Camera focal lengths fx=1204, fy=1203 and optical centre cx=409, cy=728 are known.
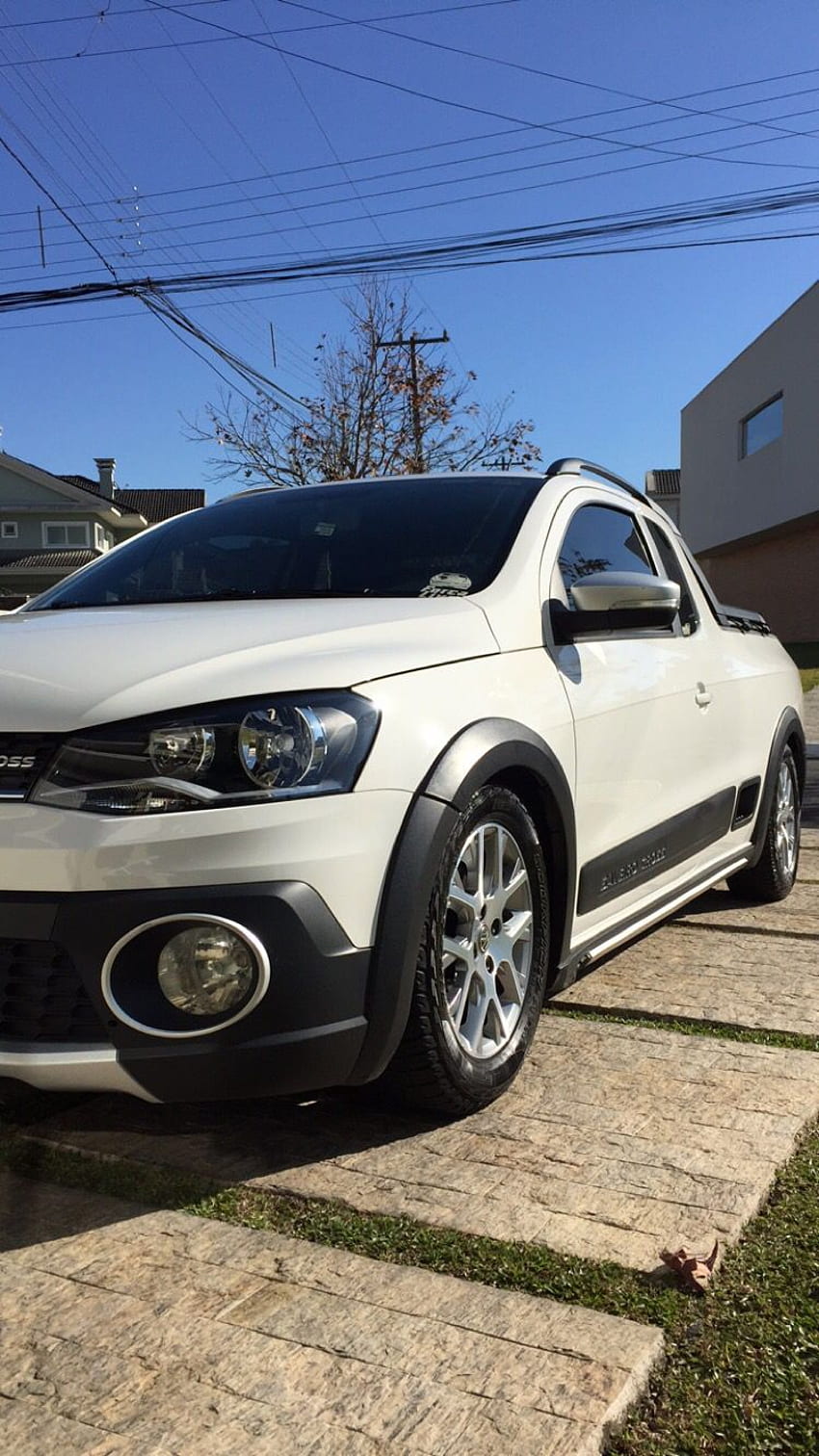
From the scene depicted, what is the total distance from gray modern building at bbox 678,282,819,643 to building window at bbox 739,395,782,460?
0.09 feet

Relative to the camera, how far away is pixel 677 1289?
79.5 inches

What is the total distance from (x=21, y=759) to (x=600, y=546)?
212 centimetres

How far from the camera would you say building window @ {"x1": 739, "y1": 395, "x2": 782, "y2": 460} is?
30656mm

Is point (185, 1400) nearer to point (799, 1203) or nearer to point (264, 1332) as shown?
point (264, 1332)

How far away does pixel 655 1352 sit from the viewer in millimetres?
1833

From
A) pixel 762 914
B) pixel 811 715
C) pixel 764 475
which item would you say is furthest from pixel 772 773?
pixel 764 475

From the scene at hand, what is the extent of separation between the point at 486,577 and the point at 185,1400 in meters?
1.98

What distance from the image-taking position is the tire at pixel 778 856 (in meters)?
4.93

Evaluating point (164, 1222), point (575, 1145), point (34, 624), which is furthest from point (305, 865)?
point (34, 624)

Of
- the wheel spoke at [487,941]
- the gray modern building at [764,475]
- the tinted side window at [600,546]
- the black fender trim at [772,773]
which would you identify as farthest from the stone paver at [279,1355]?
the gray modern building at [764,475]

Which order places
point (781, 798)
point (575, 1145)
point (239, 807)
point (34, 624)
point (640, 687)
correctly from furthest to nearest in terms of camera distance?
1. point (781, 798)
2. point (640, 687)
3. point (34, 624)
4. point (575, 1145)
5. point (239, 807)

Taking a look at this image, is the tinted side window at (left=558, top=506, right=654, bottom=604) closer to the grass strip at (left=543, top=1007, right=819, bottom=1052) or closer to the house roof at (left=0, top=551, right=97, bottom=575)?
the grass strip at (left=543, top=1007, right=819, bottom=1052)

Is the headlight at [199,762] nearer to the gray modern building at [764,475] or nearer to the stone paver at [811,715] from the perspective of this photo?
the stone paver at [811,715]

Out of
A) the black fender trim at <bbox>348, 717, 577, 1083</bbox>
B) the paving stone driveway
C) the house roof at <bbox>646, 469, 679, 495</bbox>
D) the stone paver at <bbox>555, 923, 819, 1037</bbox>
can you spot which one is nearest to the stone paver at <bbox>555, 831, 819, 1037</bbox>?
the stone paver at <bbox>555, 923, 819, 1037</bbox>
